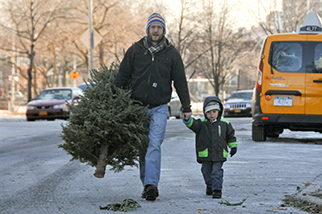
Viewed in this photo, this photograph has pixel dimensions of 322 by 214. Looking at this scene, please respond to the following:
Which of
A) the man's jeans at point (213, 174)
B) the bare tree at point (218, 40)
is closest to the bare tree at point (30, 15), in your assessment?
the bare tree at point (218, 40)

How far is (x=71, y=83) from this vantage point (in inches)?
4094

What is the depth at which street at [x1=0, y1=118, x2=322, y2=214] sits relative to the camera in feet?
16.1

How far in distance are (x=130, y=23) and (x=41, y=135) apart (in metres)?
24.6

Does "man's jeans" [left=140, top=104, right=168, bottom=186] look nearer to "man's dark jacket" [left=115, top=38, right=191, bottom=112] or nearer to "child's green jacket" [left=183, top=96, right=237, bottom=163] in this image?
"man's dark jacket" [left=115, top=38, right=191, bottom=112]

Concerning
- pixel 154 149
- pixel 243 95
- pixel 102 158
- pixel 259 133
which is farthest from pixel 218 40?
pixel 102 158

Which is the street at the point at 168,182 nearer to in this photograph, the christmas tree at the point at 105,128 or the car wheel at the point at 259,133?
the christmas tree at the point at 105,128

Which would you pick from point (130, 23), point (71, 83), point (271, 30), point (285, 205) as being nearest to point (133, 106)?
point (285, 205)

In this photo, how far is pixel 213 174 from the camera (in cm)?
542

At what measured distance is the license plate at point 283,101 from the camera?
1010cm

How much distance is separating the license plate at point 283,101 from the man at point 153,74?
5167 mm

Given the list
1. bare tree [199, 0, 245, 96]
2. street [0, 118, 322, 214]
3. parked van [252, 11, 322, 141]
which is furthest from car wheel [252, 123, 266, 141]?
bare tree [199, 0, 245, 96]

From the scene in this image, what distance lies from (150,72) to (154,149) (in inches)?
31.4

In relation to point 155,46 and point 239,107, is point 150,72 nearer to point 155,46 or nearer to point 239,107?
point 155,46

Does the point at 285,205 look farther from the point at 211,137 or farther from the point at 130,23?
the point at 130,23
